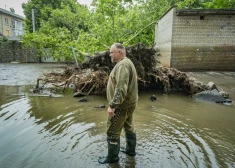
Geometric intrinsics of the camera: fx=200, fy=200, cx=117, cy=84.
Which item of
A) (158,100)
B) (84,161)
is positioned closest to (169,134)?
(84,161)

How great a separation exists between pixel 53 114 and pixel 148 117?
102 inches

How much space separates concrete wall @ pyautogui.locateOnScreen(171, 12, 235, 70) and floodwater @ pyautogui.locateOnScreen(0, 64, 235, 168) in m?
7.37

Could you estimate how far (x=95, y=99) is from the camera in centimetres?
729

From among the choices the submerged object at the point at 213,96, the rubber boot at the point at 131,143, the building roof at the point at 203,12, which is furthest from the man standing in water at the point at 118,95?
the building roof at the point at 203,12

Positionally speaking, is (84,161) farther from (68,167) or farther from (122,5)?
(122,5)

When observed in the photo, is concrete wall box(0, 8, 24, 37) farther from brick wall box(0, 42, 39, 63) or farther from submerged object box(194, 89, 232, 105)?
submerged object box(194, 89, 232, 105)

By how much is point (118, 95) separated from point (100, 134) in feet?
5.74

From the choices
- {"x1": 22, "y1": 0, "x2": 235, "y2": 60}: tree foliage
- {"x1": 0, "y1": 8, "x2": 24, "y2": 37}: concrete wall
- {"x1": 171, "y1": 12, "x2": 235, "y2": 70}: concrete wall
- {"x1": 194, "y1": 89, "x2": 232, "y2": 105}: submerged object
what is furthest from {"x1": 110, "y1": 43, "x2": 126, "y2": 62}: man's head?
{"x1": 0, "y1": 8, "x2": 24, "y2": 37}: concrete wall

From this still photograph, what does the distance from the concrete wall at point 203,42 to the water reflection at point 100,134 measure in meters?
7.44

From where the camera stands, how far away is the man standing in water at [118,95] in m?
2.78

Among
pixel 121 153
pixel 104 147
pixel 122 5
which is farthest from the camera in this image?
pixel 122 5

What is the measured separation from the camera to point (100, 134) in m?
4.20

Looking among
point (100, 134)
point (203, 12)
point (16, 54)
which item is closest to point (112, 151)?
point (100, 134)

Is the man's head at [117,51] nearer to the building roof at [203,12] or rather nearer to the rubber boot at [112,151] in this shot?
the rubber boot at [112,151]
